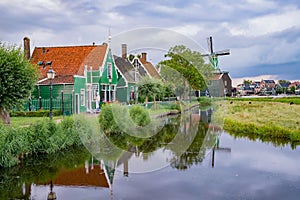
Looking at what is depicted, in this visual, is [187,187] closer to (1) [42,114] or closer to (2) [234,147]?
(2) [234,147]

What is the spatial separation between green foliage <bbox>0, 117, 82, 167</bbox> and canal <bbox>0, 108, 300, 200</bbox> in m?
0.38

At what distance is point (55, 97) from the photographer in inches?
957

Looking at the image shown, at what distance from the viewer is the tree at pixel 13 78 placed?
13883 mm

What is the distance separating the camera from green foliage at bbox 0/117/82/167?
1031cm

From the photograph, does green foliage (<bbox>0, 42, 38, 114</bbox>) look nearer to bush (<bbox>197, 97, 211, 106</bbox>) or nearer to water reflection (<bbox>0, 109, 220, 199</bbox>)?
water reflection (<bbox>0, 109, 220, 199</bbox>)

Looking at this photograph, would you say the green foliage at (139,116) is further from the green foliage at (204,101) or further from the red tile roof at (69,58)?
the green foliage at (204,101)

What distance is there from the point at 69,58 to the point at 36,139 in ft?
52.7

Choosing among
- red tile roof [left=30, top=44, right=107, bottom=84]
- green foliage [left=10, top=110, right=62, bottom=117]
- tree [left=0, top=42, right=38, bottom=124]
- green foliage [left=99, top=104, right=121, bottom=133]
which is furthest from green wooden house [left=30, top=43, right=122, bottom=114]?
tree [left=0, top=42, right=38, bottom=124]

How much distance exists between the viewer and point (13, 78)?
46.0 feet

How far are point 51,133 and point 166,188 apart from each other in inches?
232

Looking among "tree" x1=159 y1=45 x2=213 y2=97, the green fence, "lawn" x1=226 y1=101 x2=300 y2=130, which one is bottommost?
"lawn" x1=226 y1=101 x2=300 y2=130

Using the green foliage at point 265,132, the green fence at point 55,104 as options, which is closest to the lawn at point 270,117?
the green foliage at point 265,132

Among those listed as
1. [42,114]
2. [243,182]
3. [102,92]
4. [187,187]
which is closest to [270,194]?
[243,182]

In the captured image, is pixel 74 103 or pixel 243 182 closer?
pixel 243 182
